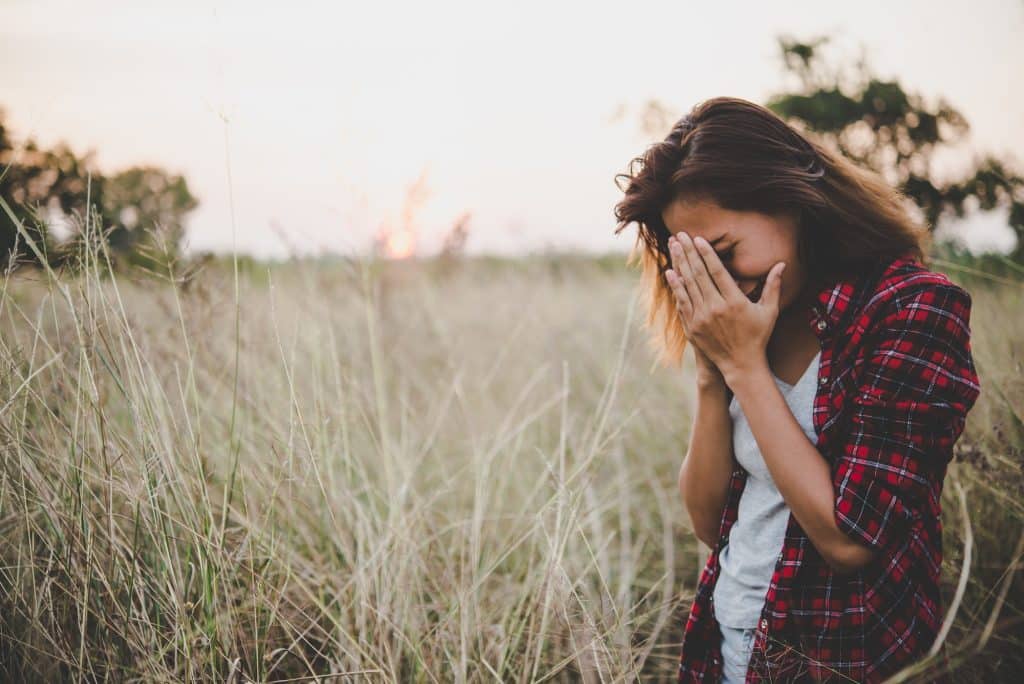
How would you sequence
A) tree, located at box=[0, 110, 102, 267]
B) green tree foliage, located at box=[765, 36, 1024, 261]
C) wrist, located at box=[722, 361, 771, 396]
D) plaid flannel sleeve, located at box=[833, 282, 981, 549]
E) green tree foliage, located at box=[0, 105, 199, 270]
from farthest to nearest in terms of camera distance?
green tree foliage, located at box=[765, 36, 1024, 261], tree, located at box=[0, 110, 102, 267], green tree foliage, located at box=[0, 105, 199, 270], wrist, located at box=[722, 361, 771, 396], plaid flannel sleeve, located at box=[833, 282, 981, 549]

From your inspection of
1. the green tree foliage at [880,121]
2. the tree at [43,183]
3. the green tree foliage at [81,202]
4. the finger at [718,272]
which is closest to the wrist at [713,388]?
the finger at [718,272]

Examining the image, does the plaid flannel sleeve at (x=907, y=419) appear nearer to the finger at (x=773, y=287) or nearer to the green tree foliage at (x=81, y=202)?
the finger at (x=773, y=287)

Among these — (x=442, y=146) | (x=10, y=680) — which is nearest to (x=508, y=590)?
(x=10, y=680)

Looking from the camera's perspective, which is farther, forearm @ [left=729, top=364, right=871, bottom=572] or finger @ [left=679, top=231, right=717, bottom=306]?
finger @ [left=679, top=231, right=717, bottom=306]

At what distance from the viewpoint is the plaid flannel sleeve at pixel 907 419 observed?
39.3 inches

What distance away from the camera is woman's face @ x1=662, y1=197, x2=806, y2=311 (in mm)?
1286

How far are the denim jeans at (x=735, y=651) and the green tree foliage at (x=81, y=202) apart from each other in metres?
1.55

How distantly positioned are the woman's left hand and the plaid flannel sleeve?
0.22 m

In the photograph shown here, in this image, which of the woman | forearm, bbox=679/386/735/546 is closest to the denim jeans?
the woman

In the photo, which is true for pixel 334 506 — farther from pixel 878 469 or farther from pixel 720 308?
pixel 878 469

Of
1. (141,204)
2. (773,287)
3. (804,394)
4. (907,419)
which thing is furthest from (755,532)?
(141,204)

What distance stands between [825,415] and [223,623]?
1.41 meters

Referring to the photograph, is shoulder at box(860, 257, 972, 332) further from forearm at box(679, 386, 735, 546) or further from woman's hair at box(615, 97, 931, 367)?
forearm at box(679, 386, 735, 546)

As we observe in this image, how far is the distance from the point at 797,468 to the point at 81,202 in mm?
1972
